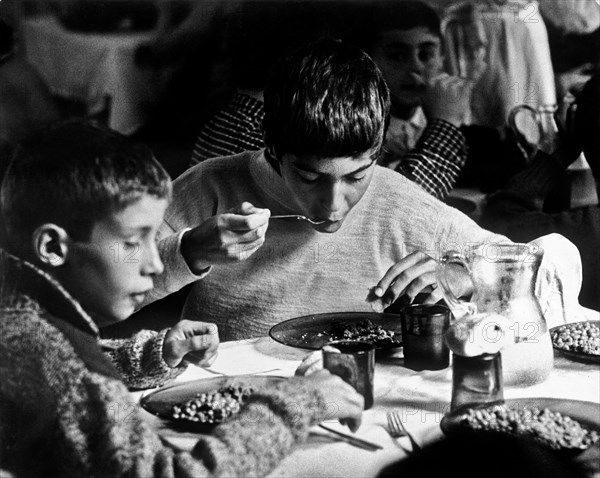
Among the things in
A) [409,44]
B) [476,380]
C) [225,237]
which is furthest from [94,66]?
[476,380]

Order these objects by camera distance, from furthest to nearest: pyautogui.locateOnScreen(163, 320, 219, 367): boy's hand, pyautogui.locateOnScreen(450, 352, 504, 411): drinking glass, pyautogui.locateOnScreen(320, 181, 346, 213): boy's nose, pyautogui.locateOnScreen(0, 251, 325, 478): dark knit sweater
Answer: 1. pyautogui.locateOnScreen(320, 181, 346, 213): boy's nose
2. pyautogui.locateOnScreen(163, 320, 219, 367): boy's hand
3. pyautogui.locateOnScreen(450, 352, 504, 411): drinking glass
4. pyautogui.locateOnScreen(0, 251, 325, 478): dark knit sweater

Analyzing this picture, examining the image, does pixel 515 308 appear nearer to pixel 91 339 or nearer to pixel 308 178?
pixel 308 178

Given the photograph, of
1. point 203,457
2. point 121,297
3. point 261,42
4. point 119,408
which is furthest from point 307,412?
point 261,42

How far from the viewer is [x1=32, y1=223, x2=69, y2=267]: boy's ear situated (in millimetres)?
1122

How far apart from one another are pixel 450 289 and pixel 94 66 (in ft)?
2.36

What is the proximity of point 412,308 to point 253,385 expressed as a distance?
0.98 ft

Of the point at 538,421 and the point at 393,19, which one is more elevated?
the point at 393,19

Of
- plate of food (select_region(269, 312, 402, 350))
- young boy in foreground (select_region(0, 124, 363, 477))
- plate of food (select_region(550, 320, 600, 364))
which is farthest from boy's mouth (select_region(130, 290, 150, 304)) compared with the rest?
plate of food (select_region(550, 320, 600, 364))

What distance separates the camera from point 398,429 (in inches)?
43.0

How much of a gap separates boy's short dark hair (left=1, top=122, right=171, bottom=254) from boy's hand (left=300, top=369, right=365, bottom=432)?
397 millimetres

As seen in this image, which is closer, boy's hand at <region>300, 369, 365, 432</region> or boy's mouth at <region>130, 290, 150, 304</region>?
boy's hand at <region>300, 369, 365, 432</region>

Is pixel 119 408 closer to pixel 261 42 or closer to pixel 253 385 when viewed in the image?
pixel 253 385

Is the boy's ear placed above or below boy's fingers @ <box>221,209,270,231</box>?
above

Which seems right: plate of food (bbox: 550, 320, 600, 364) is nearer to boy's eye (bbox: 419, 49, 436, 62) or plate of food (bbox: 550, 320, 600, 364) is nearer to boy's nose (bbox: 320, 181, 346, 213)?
boy's nose (bbox: 320, 181, 346, 213)
